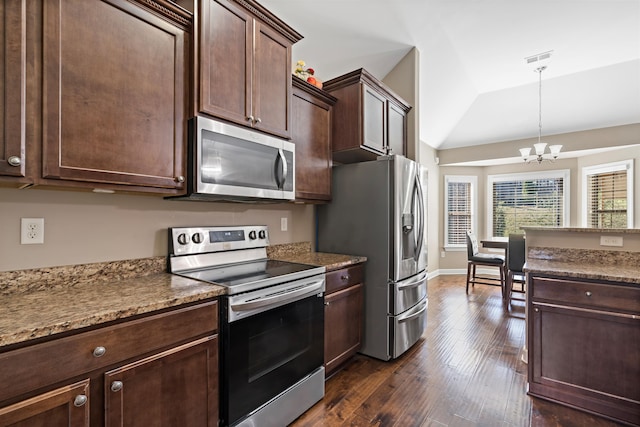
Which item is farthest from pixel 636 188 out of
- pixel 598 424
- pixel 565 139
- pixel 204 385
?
pixel 204 385

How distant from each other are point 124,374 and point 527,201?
687 cm

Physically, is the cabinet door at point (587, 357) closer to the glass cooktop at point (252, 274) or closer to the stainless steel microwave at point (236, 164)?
the glass cooktop at point (252, 274)

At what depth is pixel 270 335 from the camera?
1.68 meters

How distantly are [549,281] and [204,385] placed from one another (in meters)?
2.12


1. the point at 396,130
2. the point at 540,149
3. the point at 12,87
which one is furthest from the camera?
the point at 540,149

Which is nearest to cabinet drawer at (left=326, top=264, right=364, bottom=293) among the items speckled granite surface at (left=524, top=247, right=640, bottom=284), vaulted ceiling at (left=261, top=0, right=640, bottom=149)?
speckled granite surface at (left=524, top=247, right=640, bottom=284)

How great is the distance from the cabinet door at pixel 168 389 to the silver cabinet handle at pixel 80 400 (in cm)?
6

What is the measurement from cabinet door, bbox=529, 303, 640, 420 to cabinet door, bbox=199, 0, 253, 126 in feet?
7.57

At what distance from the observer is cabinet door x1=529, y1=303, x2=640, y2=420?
179 centimetres

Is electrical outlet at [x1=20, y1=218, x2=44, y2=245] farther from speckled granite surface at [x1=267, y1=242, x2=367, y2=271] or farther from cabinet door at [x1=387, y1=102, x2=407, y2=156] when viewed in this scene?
cabinet door at [x1=387, y1=102, x2=407, y2=156]

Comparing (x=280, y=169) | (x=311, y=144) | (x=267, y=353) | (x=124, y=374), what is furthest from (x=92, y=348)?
(x=311, y=144)

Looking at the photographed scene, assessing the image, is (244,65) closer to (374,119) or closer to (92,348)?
(374,119)

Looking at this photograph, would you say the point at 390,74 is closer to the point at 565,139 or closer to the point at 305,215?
the point at 305,215

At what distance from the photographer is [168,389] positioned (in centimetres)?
127
